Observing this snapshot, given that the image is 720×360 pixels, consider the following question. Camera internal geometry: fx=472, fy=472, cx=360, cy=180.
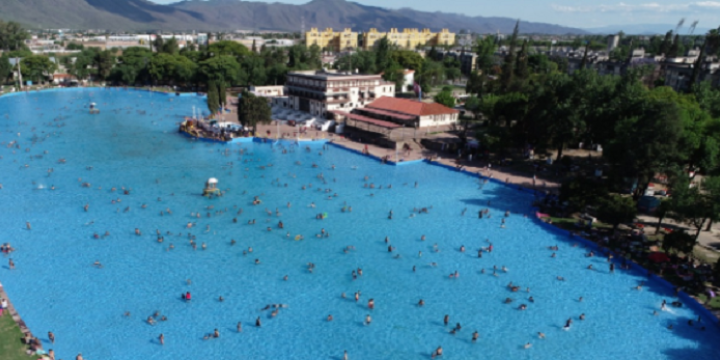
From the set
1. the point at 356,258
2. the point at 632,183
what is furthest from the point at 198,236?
the point at 632,183

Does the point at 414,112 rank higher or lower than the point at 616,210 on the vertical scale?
lower

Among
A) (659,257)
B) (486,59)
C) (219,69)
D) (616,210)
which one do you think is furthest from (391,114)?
(486,59)

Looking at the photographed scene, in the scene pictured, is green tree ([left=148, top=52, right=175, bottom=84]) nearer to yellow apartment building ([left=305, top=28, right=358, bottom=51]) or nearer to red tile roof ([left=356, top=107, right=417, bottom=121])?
red tile roof ([left=356, top=107, right=417, bottom=121])

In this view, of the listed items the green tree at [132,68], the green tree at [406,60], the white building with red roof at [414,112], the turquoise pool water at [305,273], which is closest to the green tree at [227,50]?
the green tree at [132,68]

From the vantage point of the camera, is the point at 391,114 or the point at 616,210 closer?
the point at 616,210

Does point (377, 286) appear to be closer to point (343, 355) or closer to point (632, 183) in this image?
point (343, 355)

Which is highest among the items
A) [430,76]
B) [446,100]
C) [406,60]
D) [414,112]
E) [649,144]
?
[649,144]

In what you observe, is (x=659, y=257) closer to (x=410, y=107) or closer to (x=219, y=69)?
(x=410, y=107)

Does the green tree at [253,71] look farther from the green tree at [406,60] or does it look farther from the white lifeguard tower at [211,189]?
the white lifeguard tower at [211,189]
